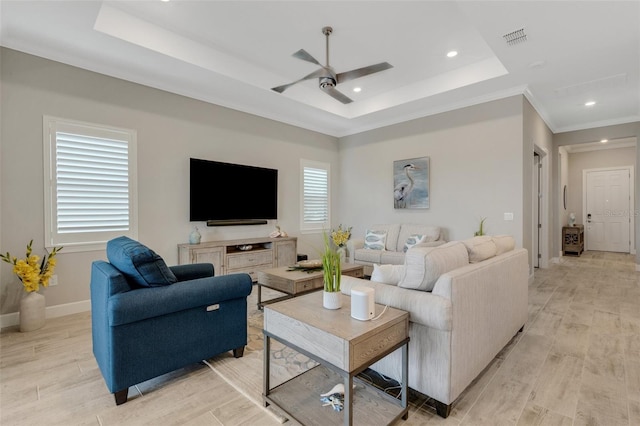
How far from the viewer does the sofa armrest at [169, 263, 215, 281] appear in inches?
105

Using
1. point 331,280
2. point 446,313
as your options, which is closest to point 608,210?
point 446,313

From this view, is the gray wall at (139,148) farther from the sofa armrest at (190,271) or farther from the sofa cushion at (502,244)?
the sofa cushion at (502,244)

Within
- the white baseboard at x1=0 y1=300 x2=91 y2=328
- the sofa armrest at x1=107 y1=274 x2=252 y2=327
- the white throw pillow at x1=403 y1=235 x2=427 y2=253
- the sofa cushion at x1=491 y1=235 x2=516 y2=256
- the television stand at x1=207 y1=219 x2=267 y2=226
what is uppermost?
the television stand at x1=207 y1=219 x2=267 y2=226

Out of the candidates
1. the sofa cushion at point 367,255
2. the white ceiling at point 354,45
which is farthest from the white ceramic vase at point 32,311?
the sofa cushion at point 367,255

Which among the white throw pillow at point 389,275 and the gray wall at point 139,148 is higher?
the gray wall at point 139,148

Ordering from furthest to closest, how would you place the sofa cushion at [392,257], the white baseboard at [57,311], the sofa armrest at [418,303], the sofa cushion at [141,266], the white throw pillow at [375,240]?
the white throw pillow at [375,240] → the sofa cushion at [392,257] → the white baseboard at [57,311] → the sofa cushion at [141,266] → the sofa armrest at [418,303]

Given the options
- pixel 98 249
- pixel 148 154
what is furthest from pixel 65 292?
pixel 148 154

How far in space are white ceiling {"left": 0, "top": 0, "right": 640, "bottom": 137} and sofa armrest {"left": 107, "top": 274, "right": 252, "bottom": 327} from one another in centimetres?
253

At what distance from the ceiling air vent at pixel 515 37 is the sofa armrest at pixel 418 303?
2.83 m

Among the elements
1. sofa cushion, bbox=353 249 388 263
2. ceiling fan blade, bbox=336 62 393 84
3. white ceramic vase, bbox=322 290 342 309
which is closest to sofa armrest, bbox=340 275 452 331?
white ceramic vase, bbox=322 290 342 309

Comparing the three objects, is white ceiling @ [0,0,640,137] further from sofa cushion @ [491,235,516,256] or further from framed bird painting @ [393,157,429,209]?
sofa cushion @ [491,235,516,256]

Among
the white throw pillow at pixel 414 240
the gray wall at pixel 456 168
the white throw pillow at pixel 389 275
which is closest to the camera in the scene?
the white throw pillow at pixel 389 275

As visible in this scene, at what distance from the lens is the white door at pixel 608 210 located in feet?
26.1

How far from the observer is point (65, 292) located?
11.3 feet
